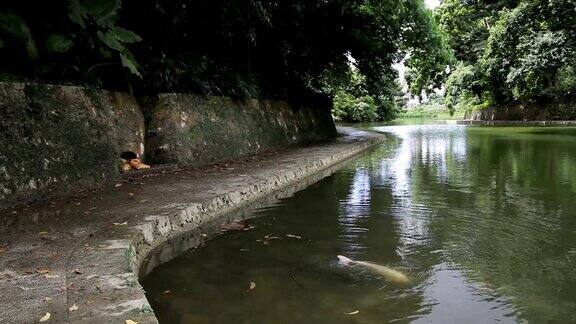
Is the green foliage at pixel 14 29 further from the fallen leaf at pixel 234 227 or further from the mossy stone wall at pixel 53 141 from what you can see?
the fallen leaf at pixel 234 227

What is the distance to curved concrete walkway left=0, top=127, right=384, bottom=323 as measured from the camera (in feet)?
8.32

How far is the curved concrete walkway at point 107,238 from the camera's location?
8.32 ft

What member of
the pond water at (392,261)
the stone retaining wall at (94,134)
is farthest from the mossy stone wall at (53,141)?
the pond water at (392,261)

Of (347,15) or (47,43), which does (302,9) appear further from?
(47,43)

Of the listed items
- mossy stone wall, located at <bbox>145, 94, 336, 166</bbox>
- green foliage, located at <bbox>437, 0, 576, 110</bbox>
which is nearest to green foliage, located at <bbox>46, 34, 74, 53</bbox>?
mossy stone wall, located at <bbox>145, 94, 336, 166</bbox>

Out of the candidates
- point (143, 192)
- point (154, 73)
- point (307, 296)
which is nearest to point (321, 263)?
point (307, 296)

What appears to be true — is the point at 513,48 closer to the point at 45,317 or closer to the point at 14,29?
the point at 14,29

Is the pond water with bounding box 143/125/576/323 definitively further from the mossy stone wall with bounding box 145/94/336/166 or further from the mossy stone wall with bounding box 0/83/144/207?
the mossy stone wall with bounding box 145/94/336/166

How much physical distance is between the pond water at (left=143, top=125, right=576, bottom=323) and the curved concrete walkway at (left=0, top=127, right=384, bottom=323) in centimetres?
36

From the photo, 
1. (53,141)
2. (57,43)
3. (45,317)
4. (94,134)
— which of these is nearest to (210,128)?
(94,134)

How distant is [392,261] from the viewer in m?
3.80

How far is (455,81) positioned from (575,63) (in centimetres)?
1263

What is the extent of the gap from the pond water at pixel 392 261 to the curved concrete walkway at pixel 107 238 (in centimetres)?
36

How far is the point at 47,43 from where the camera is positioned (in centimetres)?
579
